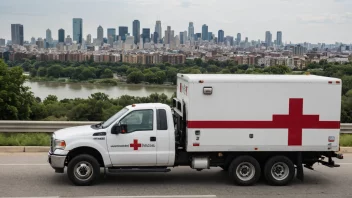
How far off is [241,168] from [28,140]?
6.47 meters

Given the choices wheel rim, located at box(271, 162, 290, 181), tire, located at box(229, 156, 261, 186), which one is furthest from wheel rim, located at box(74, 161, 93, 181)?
wheel rim, located at box(271, 162, 290, 181)

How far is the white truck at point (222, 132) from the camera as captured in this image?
30.8 ft

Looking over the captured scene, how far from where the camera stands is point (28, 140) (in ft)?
44.3

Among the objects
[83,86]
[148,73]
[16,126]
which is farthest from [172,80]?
[16,126]

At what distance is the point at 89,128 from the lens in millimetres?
9742

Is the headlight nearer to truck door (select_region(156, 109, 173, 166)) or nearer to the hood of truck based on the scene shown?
the hood of truck

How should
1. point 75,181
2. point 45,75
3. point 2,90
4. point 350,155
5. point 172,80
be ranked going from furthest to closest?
point 45,75
point 172,80
point 2,90
point 350,155
point 75,181

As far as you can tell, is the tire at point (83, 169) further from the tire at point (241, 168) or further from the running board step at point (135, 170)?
the tire at point (241, 168)

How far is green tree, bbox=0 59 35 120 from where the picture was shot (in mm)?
53938

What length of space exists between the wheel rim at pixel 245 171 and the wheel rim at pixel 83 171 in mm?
2781

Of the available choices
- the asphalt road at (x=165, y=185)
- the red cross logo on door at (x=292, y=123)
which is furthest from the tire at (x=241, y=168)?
the red cross logo on door at (x=292, y=123)

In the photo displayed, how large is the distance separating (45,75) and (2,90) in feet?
238

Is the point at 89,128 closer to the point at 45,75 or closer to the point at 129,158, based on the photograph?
the point at 129,158

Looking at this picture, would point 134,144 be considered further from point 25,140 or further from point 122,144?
point 25,140
